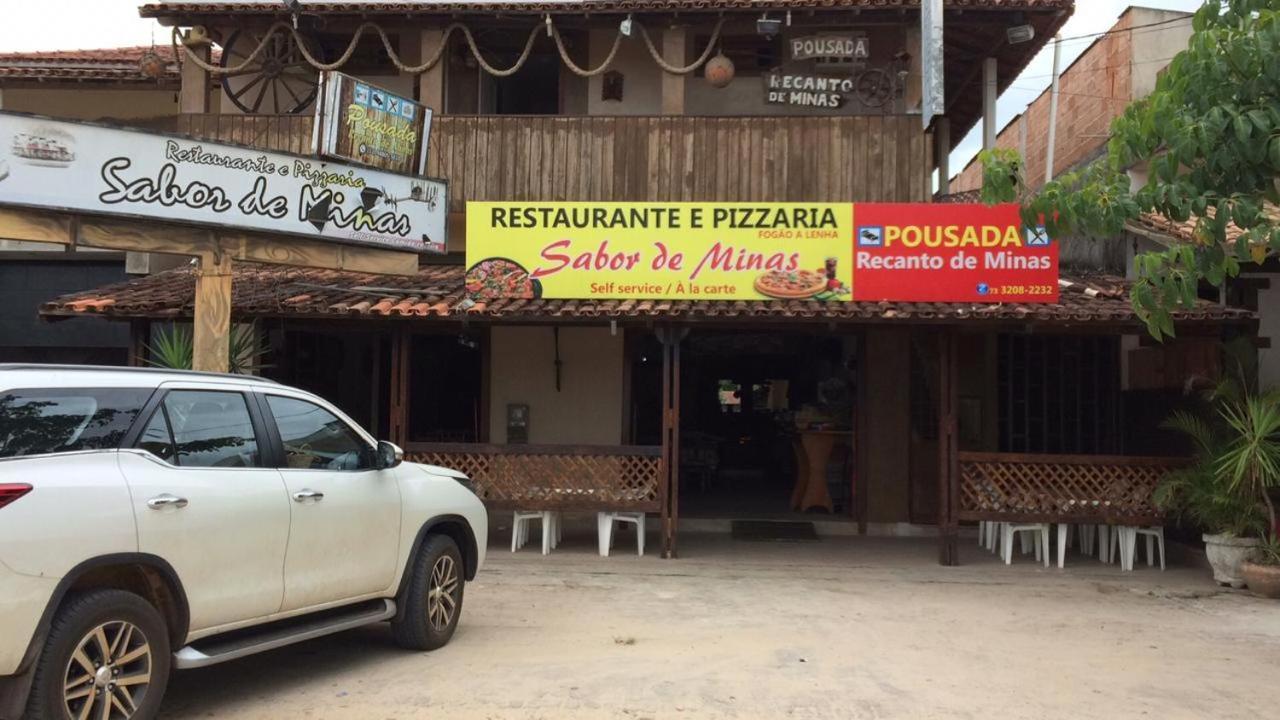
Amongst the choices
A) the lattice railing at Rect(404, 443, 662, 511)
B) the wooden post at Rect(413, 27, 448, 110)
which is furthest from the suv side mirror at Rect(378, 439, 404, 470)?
the wooden post at Rect(413, 27, 448, 110)

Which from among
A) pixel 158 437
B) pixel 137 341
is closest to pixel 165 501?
pixel 158 437

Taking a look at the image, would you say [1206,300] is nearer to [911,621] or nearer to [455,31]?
[911,621]

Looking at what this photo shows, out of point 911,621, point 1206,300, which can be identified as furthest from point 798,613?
point 1206,300

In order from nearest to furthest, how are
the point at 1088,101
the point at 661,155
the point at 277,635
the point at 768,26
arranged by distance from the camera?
the point at 277,635
the point at 768,26
the point at 661,155
the point at 1088,101

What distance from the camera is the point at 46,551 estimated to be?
12.4ft

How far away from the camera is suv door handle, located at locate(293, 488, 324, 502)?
511cm

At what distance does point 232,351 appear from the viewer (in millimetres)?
9266

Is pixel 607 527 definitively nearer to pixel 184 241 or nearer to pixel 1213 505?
pixel 184 241

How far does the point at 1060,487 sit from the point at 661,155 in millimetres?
6311

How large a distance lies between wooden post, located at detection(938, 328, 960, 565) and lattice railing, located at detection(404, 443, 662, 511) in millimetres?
3057

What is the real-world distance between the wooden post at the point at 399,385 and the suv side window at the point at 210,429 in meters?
5.08

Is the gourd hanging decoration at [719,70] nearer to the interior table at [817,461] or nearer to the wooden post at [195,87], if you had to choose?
the interior table at [817,461]

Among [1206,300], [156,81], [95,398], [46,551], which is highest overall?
[156,81]

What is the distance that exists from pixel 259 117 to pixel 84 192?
4845 mm
